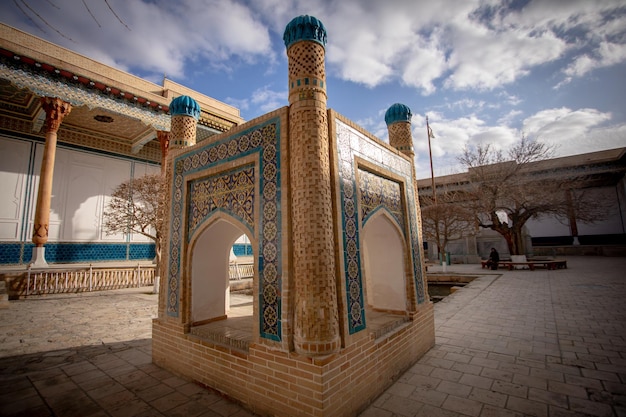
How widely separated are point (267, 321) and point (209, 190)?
1.79 metres

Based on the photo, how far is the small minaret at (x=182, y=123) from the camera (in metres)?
4.38

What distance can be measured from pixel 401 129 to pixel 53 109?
448 inches

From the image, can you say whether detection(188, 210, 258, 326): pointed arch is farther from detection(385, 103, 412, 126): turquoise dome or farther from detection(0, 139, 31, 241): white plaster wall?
detection(0, 139, 31, 241): white plaster wall

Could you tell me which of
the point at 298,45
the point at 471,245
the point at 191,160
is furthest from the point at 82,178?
the point at 471,245

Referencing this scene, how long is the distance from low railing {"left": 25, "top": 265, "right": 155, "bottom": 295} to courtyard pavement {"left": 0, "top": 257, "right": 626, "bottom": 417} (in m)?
2.53

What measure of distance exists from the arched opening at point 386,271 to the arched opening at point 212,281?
6.12ft

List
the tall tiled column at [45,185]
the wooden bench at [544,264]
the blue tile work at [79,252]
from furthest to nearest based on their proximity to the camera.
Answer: the wooden bench at [544,264] → the blue tile work at [79,252] → the tall tiled column at [45,185]

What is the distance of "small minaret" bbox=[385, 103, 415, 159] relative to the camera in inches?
190

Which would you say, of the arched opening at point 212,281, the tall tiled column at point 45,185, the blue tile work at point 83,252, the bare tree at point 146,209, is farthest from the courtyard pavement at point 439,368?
the blue tile work at point 83,252

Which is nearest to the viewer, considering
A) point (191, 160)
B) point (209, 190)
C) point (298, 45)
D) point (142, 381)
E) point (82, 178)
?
point (298, 45)

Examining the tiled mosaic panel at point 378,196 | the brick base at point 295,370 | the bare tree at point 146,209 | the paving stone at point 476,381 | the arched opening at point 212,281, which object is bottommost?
the paving stone at point 476,381

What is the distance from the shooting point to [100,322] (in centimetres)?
623

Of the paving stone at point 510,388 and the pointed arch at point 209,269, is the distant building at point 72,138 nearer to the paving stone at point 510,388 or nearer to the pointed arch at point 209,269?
the pointed arch at point 209,269

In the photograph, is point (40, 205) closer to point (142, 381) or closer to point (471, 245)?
point (142, 381)
